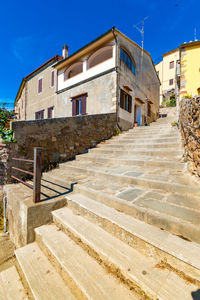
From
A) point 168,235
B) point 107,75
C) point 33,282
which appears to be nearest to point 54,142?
point 33,282

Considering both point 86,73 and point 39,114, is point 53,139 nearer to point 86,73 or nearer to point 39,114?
point 86,73

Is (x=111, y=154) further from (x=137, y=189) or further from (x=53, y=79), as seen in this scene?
(x=53, y=79)

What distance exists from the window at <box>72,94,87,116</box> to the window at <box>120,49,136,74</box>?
3326mm

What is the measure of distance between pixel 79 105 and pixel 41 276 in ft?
32.2

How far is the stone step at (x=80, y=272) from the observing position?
1146 mm

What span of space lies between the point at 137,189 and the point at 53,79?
509 inches

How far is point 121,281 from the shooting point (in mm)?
1225

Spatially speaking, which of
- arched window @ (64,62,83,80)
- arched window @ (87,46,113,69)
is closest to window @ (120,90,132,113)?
arched window @ (87,46,113,69)

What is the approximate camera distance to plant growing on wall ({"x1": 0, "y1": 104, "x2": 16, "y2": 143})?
376 centimetres

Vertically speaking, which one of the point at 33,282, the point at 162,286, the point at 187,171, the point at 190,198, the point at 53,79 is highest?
the point at 53,79

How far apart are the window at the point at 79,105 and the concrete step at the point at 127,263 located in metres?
8.63

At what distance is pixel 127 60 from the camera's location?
9281 millimetres

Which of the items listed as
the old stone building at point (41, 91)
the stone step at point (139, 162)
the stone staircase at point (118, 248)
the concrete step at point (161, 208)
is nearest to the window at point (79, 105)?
the old stone building at point (41, 91)

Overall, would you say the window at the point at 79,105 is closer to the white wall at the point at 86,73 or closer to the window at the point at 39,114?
the white wall at the point at 86,73
